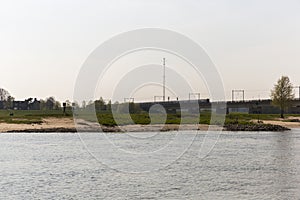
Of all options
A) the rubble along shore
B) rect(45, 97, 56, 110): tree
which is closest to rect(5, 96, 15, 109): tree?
rect(45, 97, 56, 110): tree

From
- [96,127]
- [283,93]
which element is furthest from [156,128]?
[283,93]

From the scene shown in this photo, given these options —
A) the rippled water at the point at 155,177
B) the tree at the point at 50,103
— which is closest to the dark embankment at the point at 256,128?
the rippled water at the point at 155,177

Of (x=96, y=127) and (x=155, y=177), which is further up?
(x=96, y=127)

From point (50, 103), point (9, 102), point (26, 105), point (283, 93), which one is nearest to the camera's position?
point (283, 93)

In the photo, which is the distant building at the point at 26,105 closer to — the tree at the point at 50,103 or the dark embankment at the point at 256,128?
the tree at the point at 50,103

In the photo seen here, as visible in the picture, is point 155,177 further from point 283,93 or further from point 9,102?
point 9,102

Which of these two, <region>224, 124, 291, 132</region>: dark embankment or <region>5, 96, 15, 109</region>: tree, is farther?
<region>5, 96, 15, 109</region>: tree

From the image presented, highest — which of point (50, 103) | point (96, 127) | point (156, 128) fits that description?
point (50, 103)

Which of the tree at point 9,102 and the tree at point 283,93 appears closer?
the tree at point 283,93

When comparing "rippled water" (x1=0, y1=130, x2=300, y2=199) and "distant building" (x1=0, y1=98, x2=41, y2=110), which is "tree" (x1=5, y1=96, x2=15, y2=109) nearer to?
"distant building" (x1=0, y1=98, x2=41, y2=110)

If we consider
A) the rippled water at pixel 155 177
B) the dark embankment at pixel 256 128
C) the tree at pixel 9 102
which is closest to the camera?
the rippled water at pixel 155 177

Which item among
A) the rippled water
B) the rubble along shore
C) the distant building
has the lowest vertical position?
the rippled water

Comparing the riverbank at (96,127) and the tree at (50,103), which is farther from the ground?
the tree at (50,103)

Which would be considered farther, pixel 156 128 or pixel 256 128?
pixel 256 128
